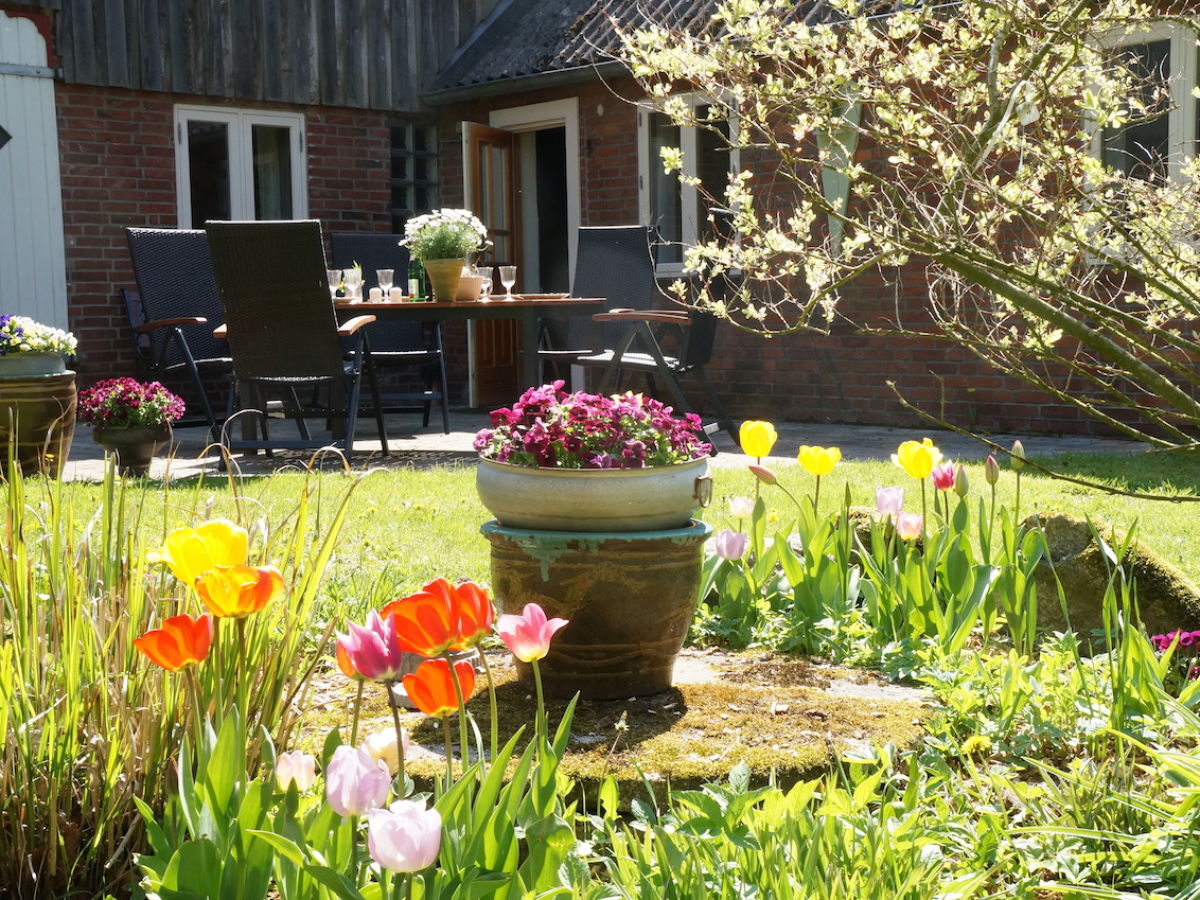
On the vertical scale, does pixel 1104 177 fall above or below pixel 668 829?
above

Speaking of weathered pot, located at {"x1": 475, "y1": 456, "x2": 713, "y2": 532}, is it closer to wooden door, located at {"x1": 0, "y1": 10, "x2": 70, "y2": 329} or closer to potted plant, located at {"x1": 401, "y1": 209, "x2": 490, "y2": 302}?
potted plant, located at {"x1": 401, "y1": 209, "x2": 490, "y2": 302}

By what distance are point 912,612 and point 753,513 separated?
1.54 ft

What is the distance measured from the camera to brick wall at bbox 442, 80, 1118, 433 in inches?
320

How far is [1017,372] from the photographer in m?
1.92

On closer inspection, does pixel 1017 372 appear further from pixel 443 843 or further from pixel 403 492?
pixel 403 492

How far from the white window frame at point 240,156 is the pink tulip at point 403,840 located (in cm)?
931

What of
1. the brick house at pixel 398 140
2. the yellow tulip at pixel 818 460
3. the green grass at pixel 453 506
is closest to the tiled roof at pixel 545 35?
the brick house at pixel 398 140

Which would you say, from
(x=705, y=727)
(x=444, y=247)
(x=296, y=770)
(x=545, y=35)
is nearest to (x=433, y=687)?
(x=296, y=770)

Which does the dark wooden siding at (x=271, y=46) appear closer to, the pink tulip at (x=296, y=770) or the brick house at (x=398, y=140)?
the brick house at (x=398, y=140)

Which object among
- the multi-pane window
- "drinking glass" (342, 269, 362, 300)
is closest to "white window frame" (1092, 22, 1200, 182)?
"drinking glass" (342, 269, 362, 300)

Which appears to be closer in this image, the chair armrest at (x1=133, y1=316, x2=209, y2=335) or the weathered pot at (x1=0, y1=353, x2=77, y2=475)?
the weathered pot at (x1=0, y1=353, x2=77, y2=475)

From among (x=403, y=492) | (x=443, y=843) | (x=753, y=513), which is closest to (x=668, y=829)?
(x=443, y=843)

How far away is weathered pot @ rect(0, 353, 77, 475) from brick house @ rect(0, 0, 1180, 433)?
3811 mm

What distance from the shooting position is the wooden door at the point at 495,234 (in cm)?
1052
